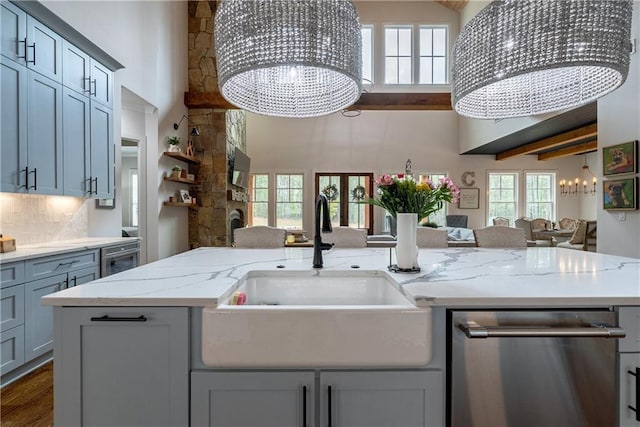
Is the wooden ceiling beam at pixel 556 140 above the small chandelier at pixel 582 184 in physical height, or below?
above

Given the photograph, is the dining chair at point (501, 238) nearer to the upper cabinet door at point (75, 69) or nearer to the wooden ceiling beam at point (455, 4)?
the upper cabinet door at point (75, 69)

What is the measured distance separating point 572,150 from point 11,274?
9351mm

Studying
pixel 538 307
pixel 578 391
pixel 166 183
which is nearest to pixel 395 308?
pixel 538 307

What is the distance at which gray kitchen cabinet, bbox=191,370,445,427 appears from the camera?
103 centimetres

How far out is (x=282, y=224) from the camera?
852 centimetres

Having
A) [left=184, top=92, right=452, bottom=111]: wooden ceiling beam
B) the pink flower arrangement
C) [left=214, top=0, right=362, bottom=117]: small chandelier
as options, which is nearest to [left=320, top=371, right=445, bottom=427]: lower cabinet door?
the pink flower arrangement

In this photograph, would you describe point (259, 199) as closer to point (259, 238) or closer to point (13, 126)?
point (259, 238)

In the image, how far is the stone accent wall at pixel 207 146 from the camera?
5.68 metres

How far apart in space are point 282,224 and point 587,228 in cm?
637

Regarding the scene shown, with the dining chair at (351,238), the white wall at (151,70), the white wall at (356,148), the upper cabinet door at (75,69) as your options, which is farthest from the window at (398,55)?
the upper cabinet door at (75,69)

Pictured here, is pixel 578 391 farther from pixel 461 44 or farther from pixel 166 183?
pixel 166 183

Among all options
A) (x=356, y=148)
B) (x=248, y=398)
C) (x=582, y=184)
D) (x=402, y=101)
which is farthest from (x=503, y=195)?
(x=248, y=398)

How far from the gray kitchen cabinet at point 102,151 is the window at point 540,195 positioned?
364 inches

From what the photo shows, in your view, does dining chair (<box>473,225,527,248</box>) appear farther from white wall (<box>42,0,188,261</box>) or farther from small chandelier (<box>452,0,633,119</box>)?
white wall (<box>42,0,188,261</box>)
